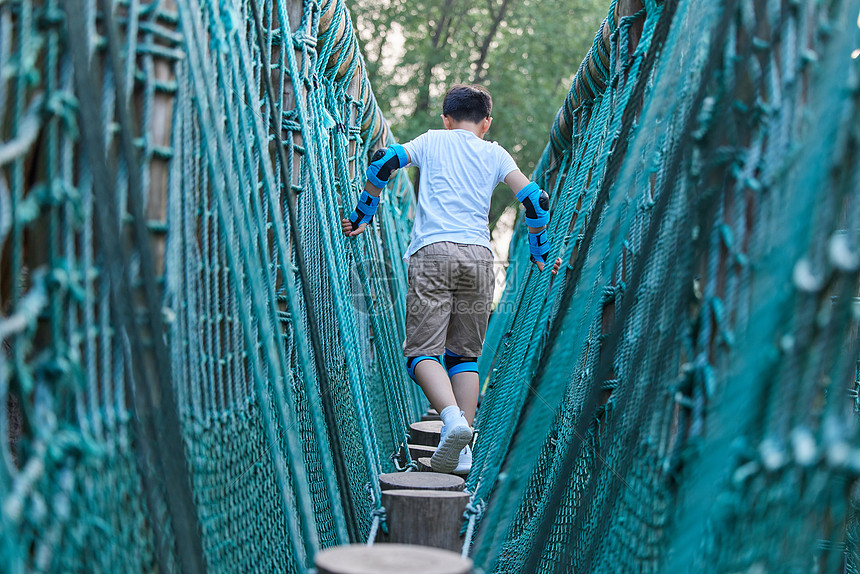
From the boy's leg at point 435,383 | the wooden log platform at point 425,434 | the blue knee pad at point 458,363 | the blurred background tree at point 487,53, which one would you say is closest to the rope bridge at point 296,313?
the boy's leg at point 435,383

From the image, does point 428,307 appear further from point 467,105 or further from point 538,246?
point 467,105

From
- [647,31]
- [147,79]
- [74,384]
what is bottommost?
[74,384]

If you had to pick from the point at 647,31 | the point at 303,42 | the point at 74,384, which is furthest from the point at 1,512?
the point at 303,42

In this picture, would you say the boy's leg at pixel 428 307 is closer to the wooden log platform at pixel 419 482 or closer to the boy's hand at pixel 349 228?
the boy's hand at pixel 349 228

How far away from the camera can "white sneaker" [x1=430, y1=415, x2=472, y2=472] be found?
2.54 metres

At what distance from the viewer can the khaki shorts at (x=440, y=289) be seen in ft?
9.25

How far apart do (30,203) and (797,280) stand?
0.85 meters

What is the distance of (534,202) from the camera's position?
296cm

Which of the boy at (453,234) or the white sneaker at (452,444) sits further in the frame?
the boy at (453,234)

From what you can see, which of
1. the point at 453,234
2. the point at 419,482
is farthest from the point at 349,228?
the point at 419,482

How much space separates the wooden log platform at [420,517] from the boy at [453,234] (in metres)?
0.73

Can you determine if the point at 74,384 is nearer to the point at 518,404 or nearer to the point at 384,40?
the point at 518,404

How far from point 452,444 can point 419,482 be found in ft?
1.24

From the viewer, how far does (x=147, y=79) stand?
1.24 m
